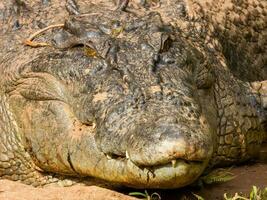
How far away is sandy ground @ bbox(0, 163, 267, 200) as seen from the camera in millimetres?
5457

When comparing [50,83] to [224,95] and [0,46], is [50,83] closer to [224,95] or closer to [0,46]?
[0,46]

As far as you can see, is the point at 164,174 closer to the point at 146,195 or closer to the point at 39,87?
the point at 146,195

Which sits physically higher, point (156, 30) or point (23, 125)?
point (156, 30)

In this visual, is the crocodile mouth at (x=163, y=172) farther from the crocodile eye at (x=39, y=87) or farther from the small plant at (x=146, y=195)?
the crocodile eye at (x=39, y=87)

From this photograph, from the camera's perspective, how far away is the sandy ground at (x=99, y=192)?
5.46 meters

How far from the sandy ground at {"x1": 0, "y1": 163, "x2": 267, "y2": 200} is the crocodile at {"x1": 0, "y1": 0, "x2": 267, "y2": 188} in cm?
14

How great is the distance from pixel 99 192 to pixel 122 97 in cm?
69

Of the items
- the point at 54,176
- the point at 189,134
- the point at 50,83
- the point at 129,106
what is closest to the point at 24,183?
the point at 54,176

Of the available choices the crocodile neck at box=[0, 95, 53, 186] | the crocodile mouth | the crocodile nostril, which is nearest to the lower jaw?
the crocodile mouth

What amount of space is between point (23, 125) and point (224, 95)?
1.58 metres

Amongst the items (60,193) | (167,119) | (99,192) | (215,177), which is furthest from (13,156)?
(167,119)

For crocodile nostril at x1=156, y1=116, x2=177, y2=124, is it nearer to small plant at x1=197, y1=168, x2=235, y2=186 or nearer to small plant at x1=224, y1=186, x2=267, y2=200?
small plant at x1=224, y1=186, x2=267, y2=200

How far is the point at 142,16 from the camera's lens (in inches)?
241

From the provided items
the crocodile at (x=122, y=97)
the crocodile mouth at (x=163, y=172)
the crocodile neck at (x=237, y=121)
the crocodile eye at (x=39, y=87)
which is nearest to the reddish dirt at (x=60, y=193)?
the crocodile at (x=122, y=97)
